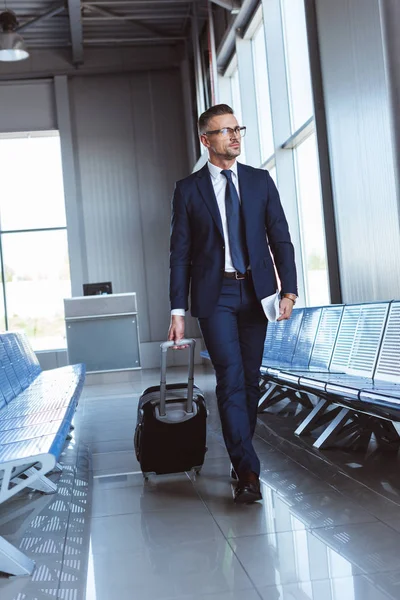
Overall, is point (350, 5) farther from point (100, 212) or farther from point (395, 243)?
point (100, 212)

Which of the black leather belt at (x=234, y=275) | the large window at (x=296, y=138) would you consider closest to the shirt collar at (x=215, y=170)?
the black leather belt at (x=234, y=275)

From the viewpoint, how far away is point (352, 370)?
437cm

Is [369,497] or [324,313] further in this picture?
[324,313]

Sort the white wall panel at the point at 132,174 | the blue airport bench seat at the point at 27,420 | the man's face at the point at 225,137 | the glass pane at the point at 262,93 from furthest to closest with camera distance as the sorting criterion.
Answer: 1. the white wall panel at the point at 132,174
2. the glass pane at the point at 262,93
3. the man's face at the point at 225,137
4. the blue airport bench seat at the point at 27,420

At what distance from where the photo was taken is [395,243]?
15.6 feet

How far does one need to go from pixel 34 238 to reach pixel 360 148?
974 centimetres

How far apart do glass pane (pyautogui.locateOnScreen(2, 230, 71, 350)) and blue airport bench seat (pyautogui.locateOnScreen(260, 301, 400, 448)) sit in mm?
9276

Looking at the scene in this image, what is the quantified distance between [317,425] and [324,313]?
0.88 meters

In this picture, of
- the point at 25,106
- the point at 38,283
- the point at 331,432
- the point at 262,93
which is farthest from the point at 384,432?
the point at 25,106

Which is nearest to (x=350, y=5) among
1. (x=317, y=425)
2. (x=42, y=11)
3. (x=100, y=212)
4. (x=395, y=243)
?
(x=395, y=243)

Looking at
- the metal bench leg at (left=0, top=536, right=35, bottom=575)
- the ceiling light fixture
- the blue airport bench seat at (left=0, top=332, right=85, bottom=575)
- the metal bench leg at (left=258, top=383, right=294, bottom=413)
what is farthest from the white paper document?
the ceiling light fixture

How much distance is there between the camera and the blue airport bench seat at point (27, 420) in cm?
241

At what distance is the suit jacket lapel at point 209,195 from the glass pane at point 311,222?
388 cm

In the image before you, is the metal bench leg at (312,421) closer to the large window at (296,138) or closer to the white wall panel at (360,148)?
the white wall panel at (360,148)
